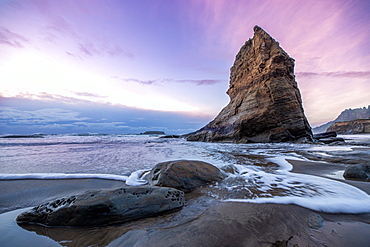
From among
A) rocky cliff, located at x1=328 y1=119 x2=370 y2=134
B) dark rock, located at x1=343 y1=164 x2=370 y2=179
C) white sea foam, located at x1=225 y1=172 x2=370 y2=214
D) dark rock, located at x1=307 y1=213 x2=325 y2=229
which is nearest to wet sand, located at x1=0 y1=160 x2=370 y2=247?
dark rock, located at x1=307 y1=213 x2=325 y2=229

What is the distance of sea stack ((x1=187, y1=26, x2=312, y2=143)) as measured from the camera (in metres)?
17.0

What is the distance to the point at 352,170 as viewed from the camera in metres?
3.66

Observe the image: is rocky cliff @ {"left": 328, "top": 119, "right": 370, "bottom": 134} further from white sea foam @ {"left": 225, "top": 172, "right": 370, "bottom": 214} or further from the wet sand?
the wet sand

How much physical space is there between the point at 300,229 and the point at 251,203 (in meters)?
0.72

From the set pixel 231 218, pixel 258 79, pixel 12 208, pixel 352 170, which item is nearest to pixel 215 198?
pixel 231 218

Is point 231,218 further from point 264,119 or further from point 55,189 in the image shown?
point 264,119

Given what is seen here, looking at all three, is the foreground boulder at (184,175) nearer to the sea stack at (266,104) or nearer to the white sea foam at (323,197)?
the white sea foam at (323,197)

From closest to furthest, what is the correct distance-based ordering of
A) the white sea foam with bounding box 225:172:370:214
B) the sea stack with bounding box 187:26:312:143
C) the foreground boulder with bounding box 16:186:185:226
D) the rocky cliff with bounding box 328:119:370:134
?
the foreground boulder with bounding box 16:186:185:226 < the white sea foam with bounding box 225:172:370:214 < the sea stack with bounding box 187:26:312:143 < the rocky cliff with bounding box 328:119:370:134

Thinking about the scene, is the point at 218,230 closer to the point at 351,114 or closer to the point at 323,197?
the point at 323,197

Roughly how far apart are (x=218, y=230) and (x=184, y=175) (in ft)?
5.63

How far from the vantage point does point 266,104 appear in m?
17.7

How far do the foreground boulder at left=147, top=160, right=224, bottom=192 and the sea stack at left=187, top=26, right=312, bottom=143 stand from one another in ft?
49.9

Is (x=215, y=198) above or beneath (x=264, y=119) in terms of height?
beneath

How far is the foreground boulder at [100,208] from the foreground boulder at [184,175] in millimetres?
845
